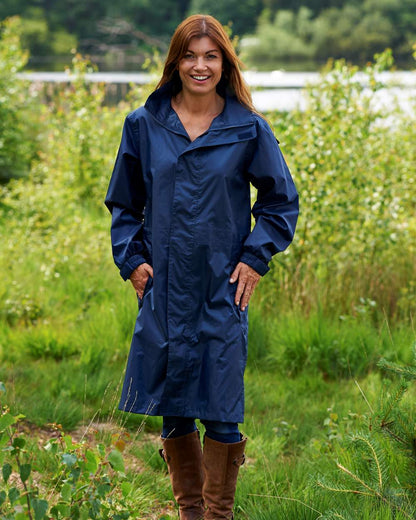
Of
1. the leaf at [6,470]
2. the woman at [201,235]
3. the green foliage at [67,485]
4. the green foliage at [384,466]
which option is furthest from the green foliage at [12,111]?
the leaf at [6,470]

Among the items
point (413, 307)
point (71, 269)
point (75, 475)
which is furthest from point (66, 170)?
point (75, 475)

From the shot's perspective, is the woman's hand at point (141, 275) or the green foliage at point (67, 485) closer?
the green foliage at point (67, 485)

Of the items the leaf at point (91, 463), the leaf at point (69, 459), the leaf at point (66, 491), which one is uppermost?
the leaf at point (69, 459)

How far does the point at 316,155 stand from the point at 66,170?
13.5 ft

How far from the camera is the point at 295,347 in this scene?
4.70 metres

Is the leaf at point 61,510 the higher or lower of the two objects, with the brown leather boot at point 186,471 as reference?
higher

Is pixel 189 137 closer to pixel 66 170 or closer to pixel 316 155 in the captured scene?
pixel 316 155

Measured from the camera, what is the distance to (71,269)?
6.14 meters

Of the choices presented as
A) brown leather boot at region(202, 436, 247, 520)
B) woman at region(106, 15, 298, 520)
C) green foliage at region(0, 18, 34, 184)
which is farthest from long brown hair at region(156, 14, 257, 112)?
green foliage at region(0, 18, 34, 184)

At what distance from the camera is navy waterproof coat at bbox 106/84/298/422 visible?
8.68 ft

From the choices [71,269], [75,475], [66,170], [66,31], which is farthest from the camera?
[66,31]

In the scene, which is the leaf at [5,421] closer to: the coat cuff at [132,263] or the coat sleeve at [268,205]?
the coat cuff at [132,263]

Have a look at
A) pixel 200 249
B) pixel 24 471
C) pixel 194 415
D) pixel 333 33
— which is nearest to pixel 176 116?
pixel 200 249

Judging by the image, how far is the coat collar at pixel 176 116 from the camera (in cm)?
269
